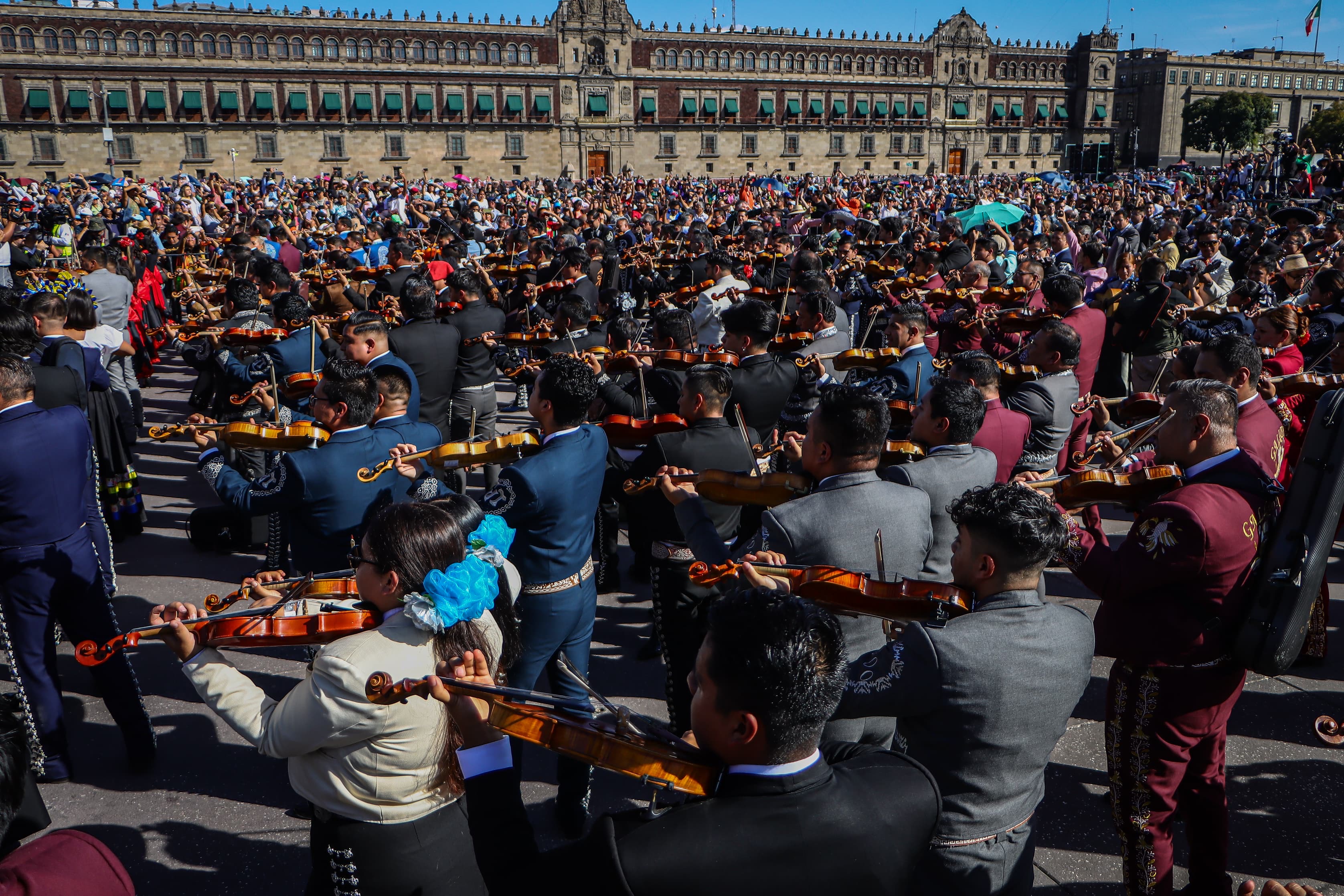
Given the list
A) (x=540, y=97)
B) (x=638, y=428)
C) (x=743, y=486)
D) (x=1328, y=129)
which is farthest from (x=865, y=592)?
(x=1328, y=129)

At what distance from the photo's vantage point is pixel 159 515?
304 inches

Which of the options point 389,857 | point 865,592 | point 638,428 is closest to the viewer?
point 389,857

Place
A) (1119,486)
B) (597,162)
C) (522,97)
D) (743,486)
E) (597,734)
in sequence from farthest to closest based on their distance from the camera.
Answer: (597,162)
(522,97)
(743,486)
(1119,486)
(597,734)

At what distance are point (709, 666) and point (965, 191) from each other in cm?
3157

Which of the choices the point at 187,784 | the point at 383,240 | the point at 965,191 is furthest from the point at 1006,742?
the point at 965,191

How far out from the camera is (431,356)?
6812 millimetres

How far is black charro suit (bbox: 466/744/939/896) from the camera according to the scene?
1.60 m

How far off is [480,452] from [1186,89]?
87458 millimetres

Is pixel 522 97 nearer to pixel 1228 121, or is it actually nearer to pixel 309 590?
pixel 1228 121

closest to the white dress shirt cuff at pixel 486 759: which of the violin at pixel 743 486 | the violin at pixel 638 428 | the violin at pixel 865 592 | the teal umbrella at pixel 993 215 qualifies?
the violin at pixel 865 592

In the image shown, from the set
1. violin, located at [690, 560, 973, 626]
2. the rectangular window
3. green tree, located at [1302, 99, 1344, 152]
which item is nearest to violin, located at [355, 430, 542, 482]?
violin, located at [690, 560, 973, 626]

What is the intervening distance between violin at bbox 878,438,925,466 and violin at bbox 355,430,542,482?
1.50 meters

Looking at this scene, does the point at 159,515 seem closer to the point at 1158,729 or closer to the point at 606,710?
the point at 606,710

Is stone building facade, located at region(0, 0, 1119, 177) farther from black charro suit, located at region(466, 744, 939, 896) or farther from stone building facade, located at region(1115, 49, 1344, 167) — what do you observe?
black charro suit, located at region(466, 744, 939, 896)
